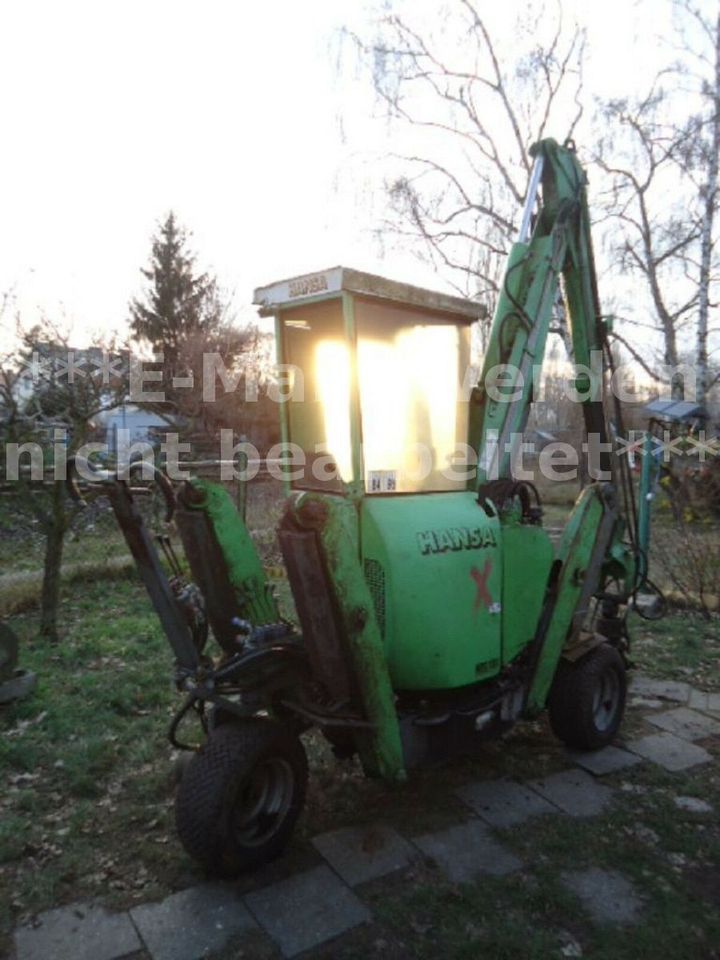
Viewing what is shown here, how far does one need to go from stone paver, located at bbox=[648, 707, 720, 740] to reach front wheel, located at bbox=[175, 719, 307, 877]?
8.61ft

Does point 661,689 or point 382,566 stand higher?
point 382,566

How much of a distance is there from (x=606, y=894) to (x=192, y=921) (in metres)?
1.63

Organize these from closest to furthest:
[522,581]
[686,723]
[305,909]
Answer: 1. [305,909]
2. [522,581]
3. [686,723]

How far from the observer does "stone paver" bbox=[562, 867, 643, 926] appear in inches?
108

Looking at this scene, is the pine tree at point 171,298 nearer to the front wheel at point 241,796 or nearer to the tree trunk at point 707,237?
the tree trunk at point 707,237

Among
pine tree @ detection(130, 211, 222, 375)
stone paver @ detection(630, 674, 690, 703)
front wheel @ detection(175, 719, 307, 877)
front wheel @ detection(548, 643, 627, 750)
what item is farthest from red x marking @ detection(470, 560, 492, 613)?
pine tree @ detection(130, 211, 222, 375)

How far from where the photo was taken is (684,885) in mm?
2947

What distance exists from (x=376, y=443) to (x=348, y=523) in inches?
16.1

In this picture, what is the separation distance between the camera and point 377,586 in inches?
126

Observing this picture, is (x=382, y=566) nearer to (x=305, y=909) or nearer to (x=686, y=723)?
(x=305, y=909)

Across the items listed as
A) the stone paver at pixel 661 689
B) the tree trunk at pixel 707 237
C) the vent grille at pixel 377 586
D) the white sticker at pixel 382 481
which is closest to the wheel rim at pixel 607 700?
the stone paver at pixel 661 689

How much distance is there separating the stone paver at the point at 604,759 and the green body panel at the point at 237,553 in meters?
1.95

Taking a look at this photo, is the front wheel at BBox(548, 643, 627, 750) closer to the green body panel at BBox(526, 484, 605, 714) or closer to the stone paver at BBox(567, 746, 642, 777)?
the stone paver at BBox(567, 746, 642, 777)

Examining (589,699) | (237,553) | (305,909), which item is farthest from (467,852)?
(237,553)
